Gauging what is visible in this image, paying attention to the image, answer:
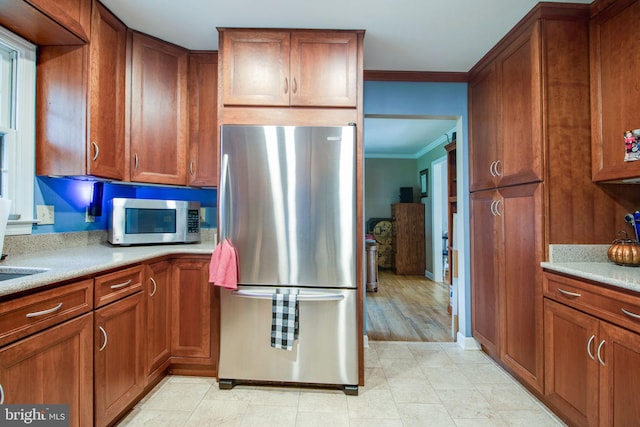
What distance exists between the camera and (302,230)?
192cm

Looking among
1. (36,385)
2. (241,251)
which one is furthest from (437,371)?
(36,385)

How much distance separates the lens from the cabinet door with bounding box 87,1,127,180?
69.9 inches

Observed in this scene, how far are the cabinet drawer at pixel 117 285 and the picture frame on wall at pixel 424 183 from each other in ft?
17.2

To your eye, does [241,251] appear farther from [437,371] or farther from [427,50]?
[427,50]

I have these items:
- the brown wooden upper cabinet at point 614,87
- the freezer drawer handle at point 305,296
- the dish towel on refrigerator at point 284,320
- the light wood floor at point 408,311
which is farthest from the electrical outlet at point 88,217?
the brown wooden upper cabinet at point 614,87

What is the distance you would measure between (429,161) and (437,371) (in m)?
4.32

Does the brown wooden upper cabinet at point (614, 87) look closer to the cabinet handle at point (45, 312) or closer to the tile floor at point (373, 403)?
the tile floor at point (373, 403)

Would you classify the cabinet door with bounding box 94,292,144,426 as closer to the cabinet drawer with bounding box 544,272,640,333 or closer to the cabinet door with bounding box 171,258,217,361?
the cabinet door with bounding box 171,258,217,361

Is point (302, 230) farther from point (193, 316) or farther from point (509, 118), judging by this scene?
point (509, 118)

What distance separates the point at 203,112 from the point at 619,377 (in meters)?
2.78

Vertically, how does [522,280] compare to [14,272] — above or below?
below

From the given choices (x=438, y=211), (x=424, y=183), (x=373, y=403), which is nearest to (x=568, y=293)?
(x=373, y=403)

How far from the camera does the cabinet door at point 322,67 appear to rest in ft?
6.62

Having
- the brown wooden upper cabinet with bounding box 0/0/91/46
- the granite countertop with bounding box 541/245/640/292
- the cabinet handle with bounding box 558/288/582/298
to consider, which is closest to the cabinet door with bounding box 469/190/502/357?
the granite countertop with bounding box 541/245/640/292
